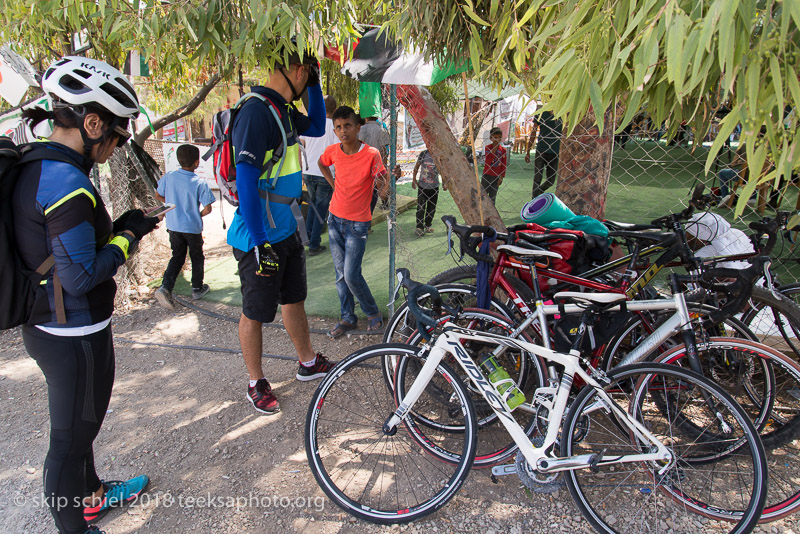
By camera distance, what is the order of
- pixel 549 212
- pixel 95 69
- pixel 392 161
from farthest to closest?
1. pixel 392 161
2. pixel 549 212
3. pixel 95 69

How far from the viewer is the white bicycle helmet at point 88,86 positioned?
1.99 meters

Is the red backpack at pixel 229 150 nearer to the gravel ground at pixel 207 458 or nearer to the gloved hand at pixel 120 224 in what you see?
the gloved hand at pixel 120 224

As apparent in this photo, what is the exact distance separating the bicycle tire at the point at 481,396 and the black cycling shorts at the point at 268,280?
0.95 meters

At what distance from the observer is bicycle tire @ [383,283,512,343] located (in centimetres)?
304

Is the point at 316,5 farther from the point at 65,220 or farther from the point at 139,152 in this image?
the point at 139,152

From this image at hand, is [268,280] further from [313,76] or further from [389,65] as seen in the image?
[389,65]

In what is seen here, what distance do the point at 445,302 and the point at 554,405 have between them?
949 mm

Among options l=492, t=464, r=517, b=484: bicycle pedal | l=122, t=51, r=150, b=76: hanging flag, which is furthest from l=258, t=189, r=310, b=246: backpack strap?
l=122, t=51, r=150, b=76: hanging flag

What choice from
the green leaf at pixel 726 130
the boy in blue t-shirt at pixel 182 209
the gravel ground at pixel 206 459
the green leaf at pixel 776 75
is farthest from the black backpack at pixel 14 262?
the boy in blue t-shirt at pixel 182 209

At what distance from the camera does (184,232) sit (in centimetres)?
509

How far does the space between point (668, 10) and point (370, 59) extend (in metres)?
2.43

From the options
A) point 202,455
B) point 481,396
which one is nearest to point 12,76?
point 202,455

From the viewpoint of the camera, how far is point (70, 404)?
2043 mm

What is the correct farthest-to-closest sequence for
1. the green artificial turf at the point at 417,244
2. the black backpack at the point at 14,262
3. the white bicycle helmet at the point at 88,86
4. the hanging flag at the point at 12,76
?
the green artificial turf at the point at 417,244, the hanging flag at the point at 12,76, the white bicycle helmet at the point at 88,86, the black backpack at the point at 14,262
